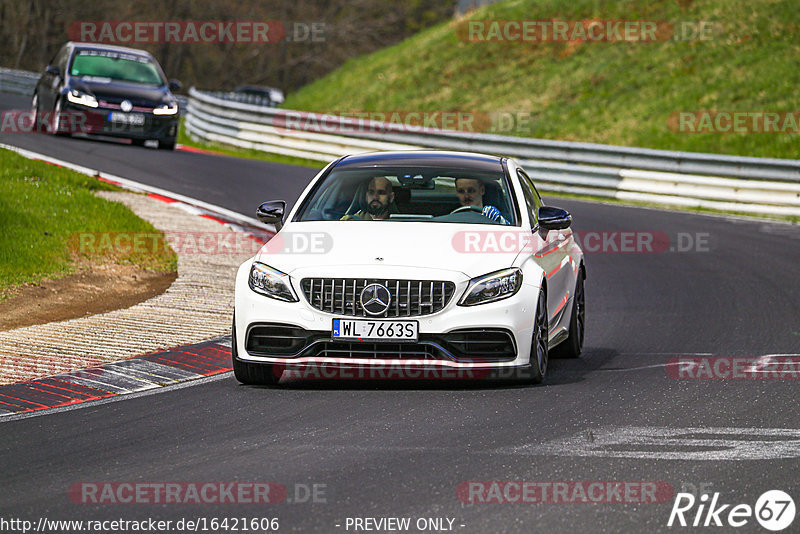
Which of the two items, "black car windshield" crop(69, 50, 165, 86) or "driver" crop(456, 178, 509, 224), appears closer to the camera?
"driver" crop(456, 178, 509, 224)

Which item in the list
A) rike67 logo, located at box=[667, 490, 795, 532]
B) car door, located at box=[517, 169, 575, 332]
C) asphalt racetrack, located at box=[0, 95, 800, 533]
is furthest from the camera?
car door, located at box=[517, 169, 575, 332]

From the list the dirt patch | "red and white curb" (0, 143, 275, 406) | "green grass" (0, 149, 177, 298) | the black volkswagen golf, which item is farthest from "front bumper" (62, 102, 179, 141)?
"red and white curb" (0, 143, 275, 406)

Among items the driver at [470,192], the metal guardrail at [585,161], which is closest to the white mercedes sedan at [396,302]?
the driver at [470,192]

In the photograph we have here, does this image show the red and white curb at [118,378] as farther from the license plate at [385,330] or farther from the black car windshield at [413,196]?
the license plate at [385,330]

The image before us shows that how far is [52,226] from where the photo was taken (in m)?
14.6

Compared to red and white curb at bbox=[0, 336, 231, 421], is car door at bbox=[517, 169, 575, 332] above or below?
above

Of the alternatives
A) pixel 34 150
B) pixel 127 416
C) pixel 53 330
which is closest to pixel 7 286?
pixel 53 330

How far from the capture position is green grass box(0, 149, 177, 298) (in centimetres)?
1298

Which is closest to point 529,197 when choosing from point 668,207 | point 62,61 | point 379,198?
point 379,198

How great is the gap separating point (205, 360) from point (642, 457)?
383 cm

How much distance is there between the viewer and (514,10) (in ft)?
145

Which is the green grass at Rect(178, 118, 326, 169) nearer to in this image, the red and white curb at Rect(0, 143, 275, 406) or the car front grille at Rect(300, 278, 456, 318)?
the red and white curb at Rect(0, 143, 275, 406)

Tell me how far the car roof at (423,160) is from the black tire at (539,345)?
55.9 inches

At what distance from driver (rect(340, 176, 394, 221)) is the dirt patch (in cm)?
334
